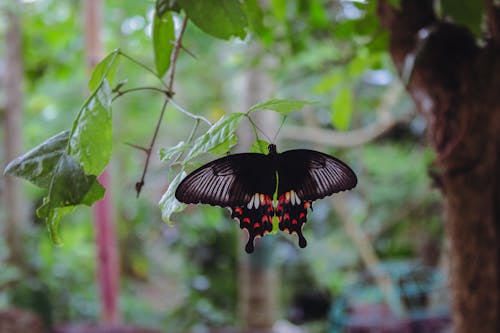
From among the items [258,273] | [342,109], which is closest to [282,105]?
[342,109]

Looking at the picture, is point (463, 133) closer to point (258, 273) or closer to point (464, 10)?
point (464, 10)

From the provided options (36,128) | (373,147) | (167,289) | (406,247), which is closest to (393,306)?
(373,147)

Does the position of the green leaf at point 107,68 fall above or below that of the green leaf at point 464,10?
below

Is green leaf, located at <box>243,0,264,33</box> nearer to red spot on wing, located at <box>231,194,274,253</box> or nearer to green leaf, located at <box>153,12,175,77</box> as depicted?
green leaf, located at <box>153,12,175,77</box>

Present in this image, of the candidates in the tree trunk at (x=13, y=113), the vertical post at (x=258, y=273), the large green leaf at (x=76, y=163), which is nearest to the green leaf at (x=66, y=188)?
the large green leaf at (x=76, y=163)

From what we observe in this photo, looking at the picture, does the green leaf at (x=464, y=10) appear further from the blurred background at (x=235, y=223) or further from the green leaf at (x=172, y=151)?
the blurred background at (x=235, y=223)
